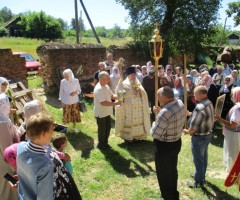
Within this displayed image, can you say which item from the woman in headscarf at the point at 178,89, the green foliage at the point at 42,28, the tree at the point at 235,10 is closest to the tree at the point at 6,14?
the green foliage at the point at 42,28

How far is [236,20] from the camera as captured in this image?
82.6 ft

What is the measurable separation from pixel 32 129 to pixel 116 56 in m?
11.3

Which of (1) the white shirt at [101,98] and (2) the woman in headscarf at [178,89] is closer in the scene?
(1) the white shirt at [101,98]

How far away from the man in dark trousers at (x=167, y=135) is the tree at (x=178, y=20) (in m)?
12.3

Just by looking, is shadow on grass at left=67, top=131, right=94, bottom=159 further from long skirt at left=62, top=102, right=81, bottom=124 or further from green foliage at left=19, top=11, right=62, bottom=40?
green foliage at left=19, top=11, right=62, bottom=40

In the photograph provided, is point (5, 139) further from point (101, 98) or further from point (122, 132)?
point (122, 132)

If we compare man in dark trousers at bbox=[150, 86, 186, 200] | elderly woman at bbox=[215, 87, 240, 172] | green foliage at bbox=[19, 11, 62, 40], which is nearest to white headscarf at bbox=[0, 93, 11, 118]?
man in dark trousers at bbox=[150, 86, 186, 200]

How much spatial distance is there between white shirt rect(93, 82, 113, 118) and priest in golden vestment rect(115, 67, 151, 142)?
0.41 meters

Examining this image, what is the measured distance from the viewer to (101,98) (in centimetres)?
535

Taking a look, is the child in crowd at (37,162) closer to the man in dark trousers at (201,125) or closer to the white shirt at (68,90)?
the man in dark trousers at (201,125)

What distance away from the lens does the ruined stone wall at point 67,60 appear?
9734 mm

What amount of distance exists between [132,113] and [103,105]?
98 cm

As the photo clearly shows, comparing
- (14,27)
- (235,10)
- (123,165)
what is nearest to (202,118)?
(123,165)

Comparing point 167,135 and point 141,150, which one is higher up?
point 167,135
